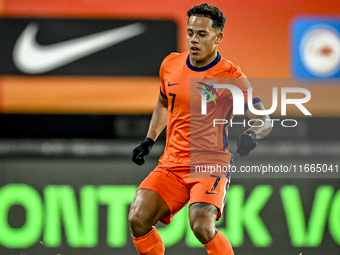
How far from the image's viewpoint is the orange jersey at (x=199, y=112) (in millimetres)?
2865

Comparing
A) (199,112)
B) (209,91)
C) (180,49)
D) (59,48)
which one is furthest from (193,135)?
(59,48)

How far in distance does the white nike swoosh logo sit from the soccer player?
186 cm

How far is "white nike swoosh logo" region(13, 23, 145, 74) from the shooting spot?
464cm

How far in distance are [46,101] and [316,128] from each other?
8.69 feet

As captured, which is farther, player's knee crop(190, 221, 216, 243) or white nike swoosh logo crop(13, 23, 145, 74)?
white nike swoosh logo crop(13, 23, 145, 74)

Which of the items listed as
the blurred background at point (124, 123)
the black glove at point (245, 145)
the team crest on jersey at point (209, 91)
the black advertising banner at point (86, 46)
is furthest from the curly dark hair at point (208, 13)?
the black advertising banner at point (86, 46)

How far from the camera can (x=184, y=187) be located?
2873mm

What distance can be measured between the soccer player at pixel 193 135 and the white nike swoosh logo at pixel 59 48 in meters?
1.86

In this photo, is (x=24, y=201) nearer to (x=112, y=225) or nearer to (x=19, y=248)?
(x=19, y=248)

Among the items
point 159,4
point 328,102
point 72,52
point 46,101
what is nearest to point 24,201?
point 46,101

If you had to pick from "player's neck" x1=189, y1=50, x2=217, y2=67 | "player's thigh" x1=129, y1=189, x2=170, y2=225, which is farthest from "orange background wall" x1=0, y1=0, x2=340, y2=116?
"player's thigh" x1=129, y1=189, x2=170, y2=225

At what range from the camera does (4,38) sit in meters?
4.58

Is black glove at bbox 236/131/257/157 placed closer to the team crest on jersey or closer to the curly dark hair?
the team crest on jersey

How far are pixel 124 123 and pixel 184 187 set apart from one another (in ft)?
5.17
